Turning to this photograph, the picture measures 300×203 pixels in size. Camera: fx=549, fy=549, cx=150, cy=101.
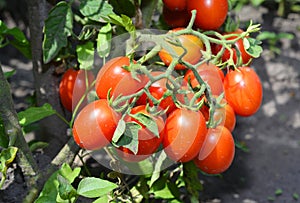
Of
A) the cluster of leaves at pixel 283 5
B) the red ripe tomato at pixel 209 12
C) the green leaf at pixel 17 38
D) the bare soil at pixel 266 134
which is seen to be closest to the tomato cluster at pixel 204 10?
the red ripe tomato at pixel 209 12

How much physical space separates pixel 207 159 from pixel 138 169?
0.53 ft

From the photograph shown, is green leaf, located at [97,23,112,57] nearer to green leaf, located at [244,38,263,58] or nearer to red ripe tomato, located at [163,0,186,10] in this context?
red ripe tomato, located at [163,0,186,10]

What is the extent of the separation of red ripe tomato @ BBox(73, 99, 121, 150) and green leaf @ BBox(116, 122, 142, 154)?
3 cm

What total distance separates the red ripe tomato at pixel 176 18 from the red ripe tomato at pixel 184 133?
281 millimetres

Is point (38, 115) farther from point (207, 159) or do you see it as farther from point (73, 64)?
point (207, 159)

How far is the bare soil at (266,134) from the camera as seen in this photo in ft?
4.73

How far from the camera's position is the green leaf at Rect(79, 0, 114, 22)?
1.01 metres

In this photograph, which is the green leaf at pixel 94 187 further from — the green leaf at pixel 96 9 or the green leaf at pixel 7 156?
the green leaf at pixel 96 9

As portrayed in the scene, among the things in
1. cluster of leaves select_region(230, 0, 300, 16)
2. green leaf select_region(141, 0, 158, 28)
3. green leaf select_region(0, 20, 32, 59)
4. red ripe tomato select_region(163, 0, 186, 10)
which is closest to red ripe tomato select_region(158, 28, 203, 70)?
red ripe tomato select_region(163, 0, 186, 10)

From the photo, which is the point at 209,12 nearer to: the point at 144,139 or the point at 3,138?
the point at 144,139

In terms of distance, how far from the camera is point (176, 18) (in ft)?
3.64

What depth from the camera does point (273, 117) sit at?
1.82 meters

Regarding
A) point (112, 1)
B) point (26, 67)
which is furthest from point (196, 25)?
point (26, 67)

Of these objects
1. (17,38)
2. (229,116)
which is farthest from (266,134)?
(17,38)
